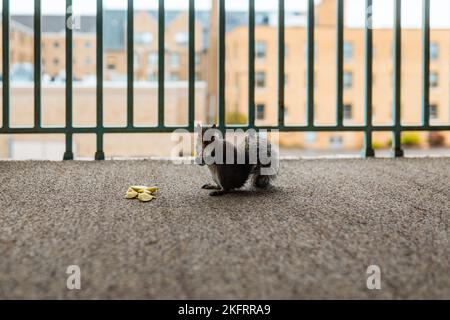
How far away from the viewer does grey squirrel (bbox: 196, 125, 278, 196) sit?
5.35ft

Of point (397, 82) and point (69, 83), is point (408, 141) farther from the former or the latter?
point (69, 83)

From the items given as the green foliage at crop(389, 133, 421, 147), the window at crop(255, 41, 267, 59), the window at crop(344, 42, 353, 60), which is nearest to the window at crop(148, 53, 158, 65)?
the green foliage at crop(389, 133, 421, 147)

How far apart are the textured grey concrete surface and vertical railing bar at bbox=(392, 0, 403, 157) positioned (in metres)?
0.90

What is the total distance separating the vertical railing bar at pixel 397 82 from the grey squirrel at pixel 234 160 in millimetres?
1313

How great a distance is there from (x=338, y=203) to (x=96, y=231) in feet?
2.32

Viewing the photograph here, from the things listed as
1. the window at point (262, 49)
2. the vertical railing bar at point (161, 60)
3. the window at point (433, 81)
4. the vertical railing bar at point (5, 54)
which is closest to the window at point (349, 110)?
the window at point (433, 81)

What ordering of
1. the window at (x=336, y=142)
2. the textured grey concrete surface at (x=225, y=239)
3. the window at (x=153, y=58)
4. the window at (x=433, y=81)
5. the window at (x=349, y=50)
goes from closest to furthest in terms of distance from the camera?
the textured grey concrete surface at (x=225, y=239), the window at (x=153, y=58), the window at (x=433, y=81), the window at (x=336, y=142), the window at (x=349, y=50)

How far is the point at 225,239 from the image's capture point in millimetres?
1059

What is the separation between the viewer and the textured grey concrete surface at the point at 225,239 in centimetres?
79

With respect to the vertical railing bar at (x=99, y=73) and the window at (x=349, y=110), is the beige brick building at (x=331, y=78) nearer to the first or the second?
the window at (x=349, y=110)
